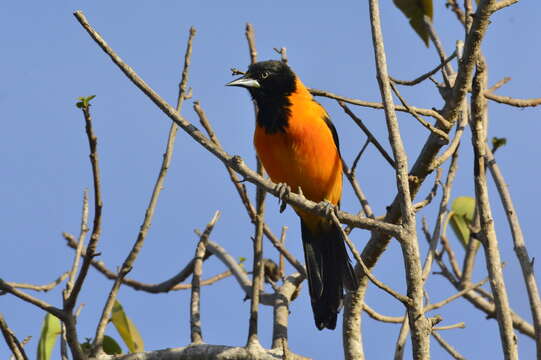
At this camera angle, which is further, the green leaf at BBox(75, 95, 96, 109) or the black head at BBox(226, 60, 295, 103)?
the black head at BBox(226, 60, 295, 103)

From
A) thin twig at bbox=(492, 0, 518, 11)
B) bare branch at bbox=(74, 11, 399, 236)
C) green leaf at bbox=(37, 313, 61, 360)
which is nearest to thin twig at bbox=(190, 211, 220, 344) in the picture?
green leaf at bbox=(37, 313, 61, 360)

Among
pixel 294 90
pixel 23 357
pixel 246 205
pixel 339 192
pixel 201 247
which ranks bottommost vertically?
pixel 23 357

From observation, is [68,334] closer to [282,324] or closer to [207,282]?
[282,324]

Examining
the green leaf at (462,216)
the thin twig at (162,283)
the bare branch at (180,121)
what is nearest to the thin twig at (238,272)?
the thin twig at (162,283)

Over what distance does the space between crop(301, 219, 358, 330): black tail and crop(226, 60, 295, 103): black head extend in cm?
95

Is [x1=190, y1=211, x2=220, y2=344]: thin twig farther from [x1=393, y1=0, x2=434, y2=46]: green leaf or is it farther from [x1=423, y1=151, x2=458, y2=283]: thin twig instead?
[x1=393, y1=0, x2=434, y2=46]: green leaf

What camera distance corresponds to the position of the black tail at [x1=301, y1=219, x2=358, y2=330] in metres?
4.86

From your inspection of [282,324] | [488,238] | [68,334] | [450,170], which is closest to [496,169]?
[450,170]

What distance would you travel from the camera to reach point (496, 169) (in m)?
3.97

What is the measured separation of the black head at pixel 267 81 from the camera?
17.2 ft

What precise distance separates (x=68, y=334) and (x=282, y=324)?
1219 millimetres

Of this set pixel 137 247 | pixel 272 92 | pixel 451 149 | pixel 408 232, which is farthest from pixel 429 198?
pixel 272 92

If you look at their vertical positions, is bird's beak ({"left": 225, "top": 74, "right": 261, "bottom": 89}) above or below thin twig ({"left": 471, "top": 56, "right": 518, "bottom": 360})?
above

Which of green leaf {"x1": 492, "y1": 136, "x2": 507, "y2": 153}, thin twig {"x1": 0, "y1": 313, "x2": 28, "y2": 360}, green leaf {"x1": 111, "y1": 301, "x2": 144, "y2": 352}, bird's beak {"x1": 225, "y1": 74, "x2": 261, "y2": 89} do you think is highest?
bird's beak {"x1": 225, "y1": 74, "x2": 261, "y2": 89}
